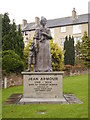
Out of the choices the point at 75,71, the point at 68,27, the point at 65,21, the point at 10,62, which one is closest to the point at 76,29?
the point at 68,27

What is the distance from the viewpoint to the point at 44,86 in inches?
386

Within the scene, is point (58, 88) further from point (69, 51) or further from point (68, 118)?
point (69, 51)

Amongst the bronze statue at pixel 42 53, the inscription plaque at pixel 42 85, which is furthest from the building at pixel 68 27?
the inscription plaque at pixel 42 85

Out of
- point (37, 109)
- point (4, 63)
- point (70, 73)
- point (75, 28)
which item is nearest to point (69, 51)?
point (70, 73)

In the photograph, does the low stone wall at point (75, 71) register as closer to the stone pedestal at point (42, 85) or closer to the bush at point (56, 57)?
the bush at point (56, 57)

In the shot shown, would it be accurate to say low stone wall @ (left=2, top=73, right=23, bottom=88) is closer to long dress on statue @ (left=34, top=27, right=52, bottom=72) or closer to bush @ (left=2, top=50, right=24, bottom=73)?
bush @ (left=2, top=50, right=24, bottom=73)

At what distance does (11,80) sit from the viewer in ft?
56.2

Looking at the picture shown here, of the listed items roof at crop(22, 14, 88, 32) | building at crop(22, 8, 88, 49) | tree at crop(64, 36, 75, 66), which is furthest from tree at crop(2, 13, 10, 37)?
roof at crop(22, 14, 88, 32)

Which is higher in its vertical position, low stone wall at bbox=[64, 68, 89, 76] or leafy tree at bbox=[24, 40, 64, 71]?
leafy tree at bbox=[24, 40, 64, 71]

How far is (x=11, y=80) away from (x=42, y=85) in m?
7.85

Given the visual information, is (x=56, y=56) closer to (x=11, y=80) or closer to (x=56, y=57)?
(x=56, y=57)

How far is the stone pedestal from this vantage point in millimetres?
9766

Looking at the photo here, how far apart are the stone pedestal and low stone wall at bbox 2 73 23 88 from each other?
6.48 metres

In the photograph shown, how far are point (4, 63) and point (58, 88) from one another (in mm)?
8628
